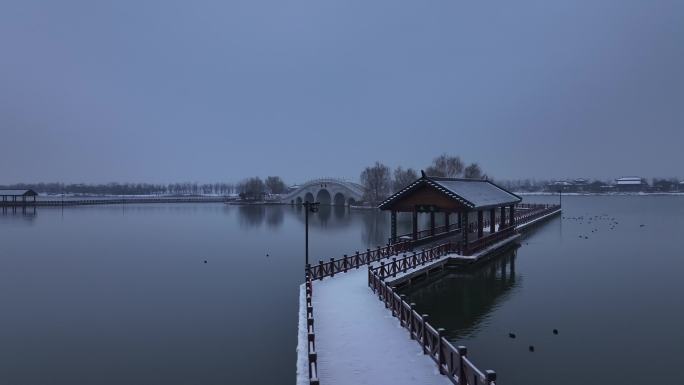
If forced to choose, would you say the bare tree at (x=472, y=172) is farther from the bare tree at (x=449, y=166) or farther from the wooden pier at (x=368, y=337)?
the wooden pier at (x=368, y=337)

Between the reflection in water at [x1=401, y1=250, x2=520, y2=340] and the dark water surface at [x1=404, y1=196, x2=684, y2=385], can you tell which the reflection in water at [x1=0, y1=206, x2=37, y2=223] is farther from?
the dark water surface at [x1=404, y1=196, x2=684, y2=385]

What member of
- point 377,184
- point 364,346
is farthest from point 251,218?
point 364,346

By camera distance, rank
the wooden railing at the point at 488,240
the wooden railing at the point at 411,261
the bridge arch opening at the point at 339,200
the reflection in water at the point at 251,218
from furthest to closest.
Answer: the bridge arch opening at the point at 339,200 < the reflection in water at the point at 251,218 < the wooden railing at the point at 488,240 < the wooden railing at the point at 411,261

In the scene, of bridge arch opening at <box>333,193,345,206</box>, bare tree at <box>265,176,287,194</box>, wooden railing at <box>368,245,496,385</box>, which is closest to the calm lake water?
wooden railing at <box>368,245,496,385</box>

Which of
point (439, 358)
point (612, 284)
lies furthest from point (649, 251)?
point (439, 358)

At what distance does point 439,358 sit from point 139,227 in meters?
66.0

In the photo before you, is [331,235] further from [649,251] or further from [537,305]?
[537,305]

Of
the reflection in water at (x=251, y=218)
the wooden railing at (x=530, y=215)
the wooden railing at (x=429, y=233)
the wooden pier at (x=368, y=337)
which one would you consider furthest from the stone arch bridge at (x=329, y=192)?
the wooden pier at (x=368, y=337)

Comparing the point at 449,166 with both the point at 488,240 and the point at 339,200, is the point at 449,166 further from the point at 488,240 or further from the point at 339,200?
the point at 488,240

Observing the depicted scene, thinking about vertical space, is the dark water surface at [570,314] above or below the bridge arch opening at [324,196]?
below

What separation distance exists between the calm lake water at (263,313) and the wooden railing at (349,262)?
214 cm

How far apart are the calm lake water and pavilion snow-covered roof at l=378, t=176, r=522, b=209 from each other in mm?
4628

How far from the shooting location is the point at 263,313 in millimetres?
23281

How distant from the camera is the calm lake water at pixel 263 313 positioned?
1628 cm
